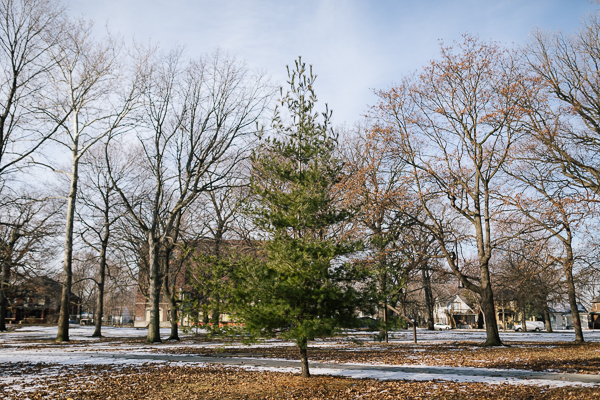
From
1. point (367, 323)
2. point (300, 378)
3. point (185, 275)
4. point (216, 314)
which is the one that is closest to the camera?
point (367, 323)

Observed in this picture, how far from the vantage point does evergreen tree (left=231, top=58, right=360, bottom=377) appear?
8039 millimetres

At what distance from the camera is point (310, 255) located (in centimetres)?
808

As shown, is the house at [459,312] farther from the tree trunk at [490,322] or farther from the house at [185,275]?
the tree trunk at [490,322]

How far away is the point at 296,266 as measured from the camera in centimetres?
817

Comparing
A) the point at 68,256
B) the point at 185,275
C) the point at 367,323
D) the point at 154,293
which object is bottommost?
the point at 367,323

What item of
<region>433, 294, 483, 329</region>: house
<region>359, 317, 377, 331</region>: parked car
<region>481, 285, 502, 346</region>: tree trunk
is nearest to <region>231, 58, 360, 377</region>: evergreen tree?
<region>359, 317, 377, 331</region>: parked car

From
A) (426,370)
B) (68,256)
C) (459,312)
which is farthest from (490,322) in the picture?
(459,312)

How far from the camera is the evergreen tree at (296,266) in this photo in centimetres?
804

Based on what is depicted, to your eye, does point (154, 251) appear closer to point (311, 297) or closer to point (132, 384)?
point (132, 384)

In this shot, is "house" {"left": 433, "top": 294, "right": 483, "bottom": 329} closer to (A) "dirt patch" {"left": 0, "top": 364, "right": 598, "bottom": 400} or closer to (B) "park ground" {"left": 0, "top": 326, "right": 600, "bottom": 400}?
(B) "park ground" {"left": 0, "top": 326, "right": 600, "bottom": 400}

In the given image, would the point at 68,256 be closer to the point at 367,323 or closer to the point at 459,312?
the point at 367,323

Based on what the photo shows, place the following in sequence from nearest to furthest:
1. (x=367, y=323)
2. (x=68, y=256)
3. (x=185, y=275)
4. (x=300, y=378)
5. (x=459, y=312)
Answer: (x=367, y=323) < (x=300, y=378) < (x=68, y=256) < (x=185, y=275) < (x=459, y=312)

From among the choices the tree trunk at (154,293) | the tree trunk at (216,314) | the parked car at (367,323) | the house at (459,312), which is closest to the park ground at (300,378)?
the parked car at (367,323)

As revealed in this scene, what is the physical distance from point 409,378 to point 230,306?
4.17 m
